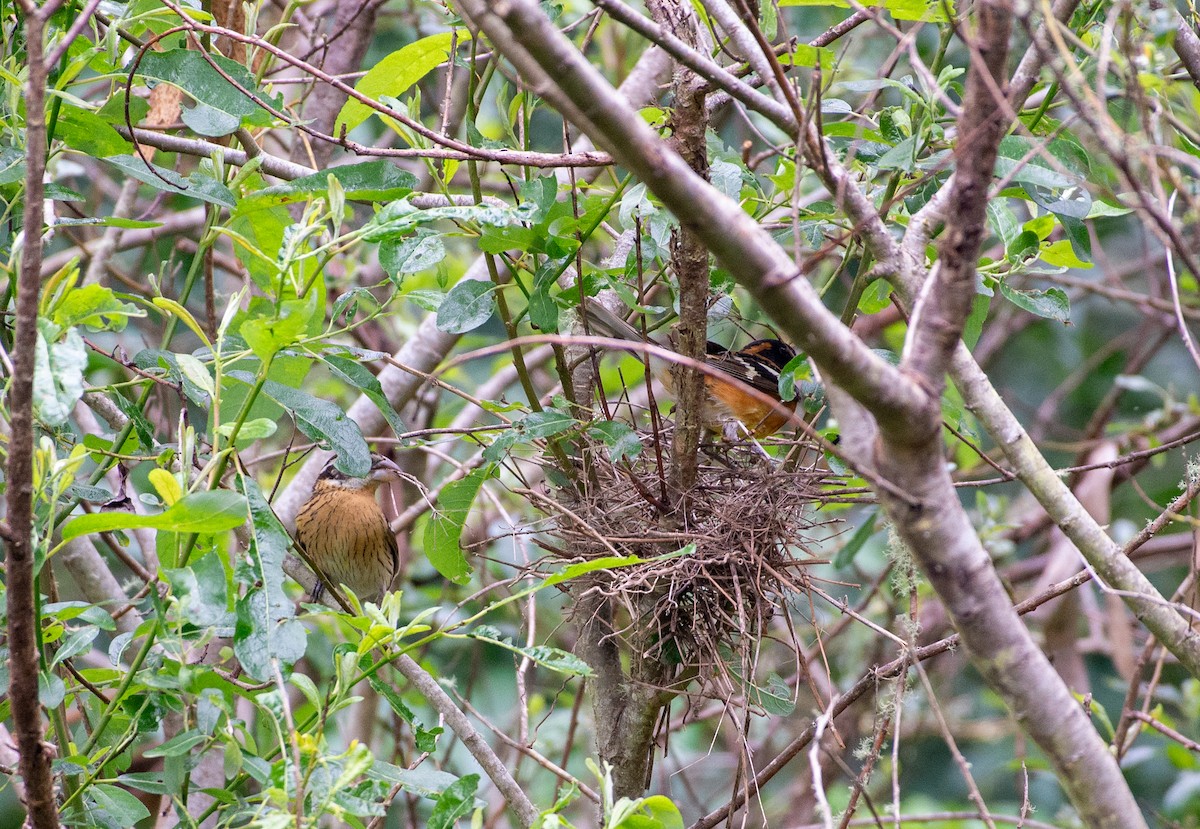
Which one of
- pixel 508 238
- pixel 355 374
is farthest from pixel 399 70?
pixel 355 374

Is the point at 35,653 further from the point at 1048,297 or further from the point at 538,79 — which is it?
the point at 1048,297

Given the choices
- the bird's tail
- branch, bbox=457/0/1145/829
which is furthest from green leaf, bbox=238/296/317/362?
the bird's tail

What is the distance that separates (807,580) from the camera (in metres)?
3.53

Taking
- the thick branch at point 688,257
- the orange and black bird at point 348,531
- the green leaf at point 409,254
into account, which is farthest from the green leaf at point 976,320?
the orange and black bird at point 348,531

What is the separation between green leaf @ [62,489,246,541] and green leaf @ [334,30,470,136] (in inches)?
57.0

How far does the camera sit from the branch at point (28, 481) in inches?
71.5

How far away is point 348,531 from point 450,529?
5.01 feet

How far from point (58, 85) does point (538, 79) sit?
1.23 m

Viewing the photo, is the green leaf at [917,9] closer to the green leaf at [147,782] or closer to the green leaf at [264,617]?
the green leaf at [264,617]

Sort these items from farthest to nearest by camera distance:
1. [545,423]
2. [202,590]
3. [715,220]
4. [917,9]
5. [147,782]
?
[545,423] < [917,9] < [147,782] < [202,590] < [715,220]

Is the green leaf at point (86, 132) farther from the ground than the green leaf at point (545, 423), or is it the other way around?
→ the green leaf at point (86, 132)

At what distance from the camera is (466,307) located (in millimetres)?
3148

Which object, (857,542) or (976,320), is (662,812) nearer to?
(976,320)

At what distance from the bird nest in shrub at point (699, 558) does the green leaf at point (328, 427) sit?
2.58 ft
